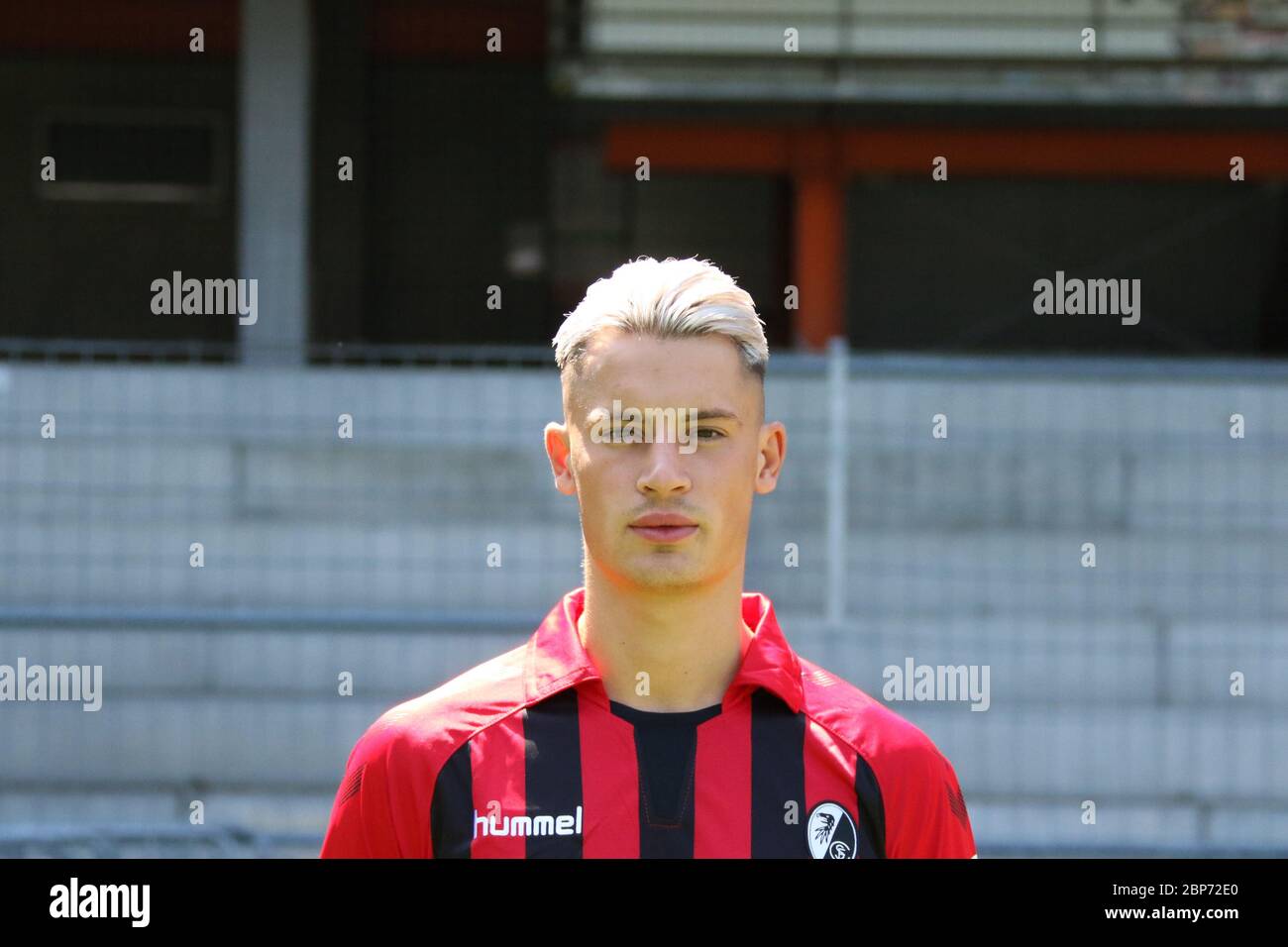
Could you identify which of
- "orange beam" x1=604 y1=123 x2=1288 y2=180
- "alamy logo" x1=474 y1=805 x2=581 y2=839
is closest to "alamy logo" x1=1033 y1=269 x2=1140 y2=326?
"orange beam" x1=604 y1=123 x2=1288 y2=180

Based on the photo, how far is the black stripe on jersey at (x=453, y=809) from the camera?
224 cm

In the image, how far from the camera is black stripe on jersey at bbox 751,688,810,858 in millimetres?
2244

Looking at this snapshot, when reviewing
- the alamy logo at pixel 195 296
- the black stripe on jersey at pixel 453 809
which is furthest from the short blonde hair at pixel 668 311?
the alamy logo at pixel 195 296

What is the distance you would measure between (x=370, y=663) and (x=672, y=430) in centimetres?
499

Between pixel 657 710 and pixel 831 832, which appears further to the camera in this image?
pixel 657 710

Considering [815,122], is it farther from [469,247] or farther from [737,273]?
[469,247]

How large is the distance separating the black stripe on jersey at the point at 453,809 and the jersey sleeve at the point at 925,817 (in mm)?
598

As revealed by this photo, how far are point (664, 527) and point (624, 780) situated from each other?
1.19ft

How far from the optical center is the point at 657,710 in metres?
2.36

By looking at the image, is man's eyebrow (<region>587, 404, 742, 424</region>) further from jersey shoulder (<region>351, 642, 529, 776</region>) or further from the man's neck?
jersey shoulder (<region>351, 642, 529, 776</region>)
